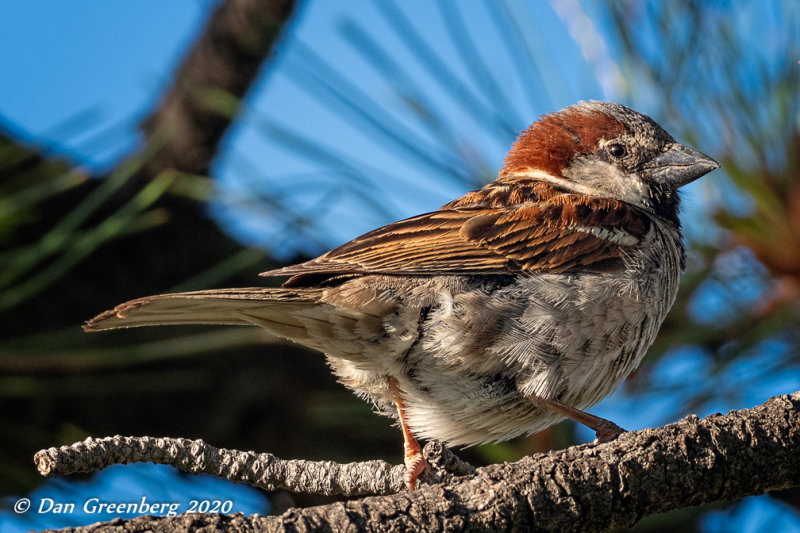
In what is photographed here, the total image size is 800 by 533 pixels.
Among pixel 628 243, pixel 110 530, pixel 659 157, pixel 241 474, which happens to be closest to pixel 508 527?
pixel 241 474

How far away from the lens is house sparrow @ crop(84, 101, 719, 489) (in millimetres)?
2801

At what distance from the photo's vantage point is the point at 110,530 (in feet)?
5.29

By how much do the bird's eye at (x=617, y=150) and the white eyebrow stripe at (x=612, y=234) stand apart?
0.51 metres

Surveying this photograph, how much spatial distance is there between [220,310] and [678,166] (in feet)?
6.27

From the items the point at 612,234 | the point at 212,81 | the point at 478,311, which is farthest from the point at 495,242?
the point at 212,81

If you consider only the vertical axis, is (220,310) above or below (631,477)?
above

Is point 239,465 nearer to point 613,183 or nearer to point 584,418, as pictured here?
point 584,418

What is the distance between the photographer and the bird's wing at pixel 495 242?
291cm

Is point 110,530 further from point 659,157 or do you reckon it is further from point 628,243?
point 659,157

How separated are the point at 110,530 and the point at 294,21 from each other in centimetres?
260

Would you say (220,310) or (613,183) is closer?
(220,310)

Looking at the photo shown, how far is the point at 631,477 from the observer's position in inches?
76.6

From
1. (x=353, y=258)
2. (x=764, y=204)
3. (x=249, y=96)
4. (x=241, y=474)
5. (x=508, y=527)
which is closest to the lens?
(x=508, y=527)

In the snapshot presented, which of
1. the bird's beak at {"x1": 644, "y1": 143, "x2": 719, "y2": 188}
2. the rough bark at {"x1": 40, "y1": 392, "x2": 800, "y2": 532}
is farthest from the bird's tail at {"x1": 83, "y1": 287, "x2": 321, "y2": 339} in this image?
the bird's beak at {"x1": 644, "y1": 143, "x2": 719, "y2": 188}
